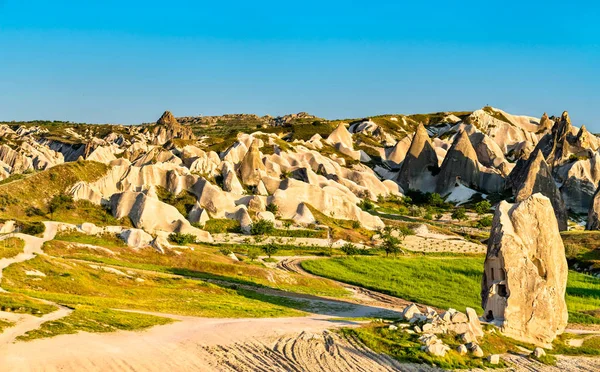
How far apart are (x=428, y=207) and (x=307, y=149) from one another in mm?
32436

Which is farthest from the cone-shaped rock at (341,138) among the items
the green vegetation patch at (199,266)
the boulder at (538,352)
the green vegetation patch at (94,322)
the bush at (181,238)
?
the boulder at (538,352)

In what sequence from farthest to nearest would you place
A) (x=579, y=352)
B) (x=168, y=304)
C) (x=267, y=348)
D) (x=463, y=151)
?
1. (x=463, y=151)
2. (x=168, y=304)
3. (x=579, y=352)
4. (x=267, y=348)

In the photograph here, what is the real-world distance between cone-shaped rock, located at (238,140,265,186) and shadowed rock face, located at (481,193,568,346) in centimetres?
8005

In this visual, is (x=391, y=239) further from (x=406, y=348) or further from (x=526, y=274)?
(x=406, y=348)

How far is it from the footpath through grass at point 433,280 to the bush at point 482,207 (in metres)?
46.3

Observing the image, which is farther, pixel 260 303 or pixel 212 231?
pixel 212 231

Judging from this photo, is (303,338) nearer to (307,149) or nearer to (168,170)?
(168,170)

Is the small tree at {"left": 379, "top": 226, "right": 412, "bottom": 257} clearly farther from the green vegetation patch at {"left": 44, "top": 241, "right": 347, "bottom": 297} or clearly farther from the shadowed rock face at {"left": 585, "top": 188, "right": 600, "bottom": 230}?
the shadowed rock face at {"left": 585, "top": 188, "right": 600, "bottom": 230}

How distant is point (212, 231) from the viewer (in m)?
88.1

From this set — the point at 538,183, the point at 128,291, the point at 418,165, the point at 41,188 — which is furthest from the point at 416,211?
the point at 128,291

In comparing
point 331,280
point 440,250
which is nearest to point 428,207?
point 440,250

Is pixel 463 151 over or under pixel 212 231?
over

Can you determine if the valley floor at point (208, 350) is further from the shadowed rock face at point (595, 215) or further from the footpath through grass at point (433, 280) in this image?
the shadowed rock face at point (595, 215)

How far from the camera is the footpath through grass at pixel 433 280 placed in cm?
4947
